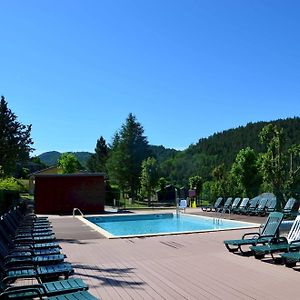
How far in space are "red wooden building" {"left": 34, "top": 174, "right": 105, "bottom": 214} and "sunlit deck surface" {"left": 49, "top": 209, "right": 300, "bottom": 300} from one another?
15.2 meters

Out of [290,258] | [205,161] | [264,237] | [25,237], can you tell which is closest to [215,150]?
[205,161]

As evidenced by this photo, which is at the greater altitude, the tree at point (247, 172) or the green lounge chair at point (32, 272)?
the tree at point (247, 172)

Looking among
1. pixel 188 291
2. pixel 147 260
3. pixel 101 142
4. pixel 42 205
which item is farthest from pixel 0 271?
pixel 101 142

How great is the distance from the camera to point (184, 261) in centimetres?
845

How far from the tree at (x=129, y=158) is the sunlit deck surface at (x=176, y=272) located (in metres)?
35.0

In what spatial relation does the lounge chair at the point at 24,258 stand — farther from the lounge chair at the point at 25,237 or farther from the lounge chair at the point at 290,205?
the lounge chair at the point at 290,205

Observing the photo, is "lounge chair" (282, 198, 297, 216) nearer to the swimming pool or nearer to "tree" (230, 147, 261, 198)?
the swimming pool

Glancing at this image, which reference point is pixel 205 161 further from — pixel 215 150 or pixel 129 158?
pixel 129 158

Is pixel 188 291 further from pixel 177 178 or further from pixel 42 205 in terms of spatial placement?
pixel 177 178

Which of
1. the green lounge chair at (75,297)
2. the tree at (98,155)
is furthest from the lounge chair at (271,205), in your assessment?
the tree at (98,155)

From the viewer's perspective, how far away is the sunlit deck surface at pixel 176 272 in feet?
19.4

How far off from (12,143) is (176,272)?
13594 millimetres

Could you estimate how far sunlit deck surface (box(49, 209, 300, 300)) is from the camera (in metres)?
5.92

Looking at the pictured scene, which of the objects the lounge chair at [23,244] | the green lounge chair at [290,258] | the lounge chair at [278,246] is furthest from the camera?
the lounge chair at [278,246]
